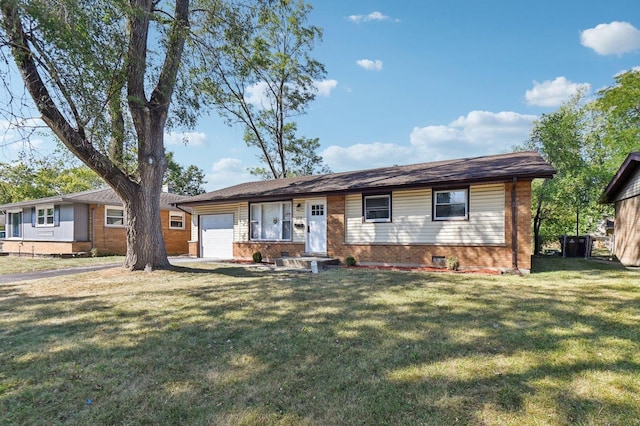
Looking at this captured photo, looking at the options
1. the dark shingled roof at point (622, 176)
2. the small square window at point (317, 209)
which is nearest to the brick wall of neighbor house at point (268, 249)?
the small square window at point (317, 209)

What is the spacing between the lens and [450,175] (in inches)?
393

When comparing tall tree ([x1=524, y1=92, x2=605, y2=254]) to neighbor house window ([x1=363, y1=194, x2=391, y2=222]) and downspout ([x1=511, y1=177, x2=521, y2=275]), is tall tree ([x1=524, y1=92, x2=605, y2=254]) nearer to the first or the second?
downspout ([x1=511, y1=177, x2=521, y2=275])

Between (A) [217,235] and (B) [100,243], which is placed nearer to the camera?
(A) [217,235]

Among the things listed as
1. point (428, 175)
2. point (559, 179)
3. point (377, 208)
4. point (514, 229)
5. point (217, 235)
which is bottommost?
point (217, 235)

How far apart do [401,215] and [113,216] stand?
16.6m

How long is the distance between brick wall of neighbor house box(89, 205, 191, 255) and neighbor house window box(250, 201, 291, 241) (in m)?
7.69

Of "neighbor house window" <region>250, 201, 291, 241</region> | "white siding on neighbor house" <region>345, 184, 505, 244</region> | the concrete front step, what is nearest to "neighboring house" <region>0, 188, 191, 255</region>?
"neighbor house window" <region>250, 201, 291, 241</region>

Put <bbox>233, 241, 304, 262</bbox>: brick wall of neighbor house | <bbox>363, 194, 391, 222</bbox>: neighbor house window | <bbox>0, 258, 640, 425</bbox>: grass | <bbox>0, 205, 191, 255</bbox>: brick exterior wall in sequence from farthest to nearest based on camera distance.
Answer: <bbox>0, 205, 191, 255</bbox>: brick exterior wall → <bbox>233, 241, 304, 262</bbox>: brick wall of neighbor house → <bbox>363, 194, 391, 222</bbox>: neighbor house window → <bbox>0, 258, 640, 425</bbox>: grass

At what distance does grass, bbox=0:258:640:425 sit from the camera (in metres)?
2.64

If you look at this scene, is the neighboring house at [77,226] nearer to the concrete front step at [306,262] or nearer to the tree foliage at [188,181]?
the concrete front step at [306,262]

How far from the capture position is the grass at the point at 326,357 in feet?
8.65

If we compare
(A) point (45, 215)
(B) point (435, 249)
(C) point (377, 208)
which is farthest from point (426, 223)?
(A) point (45, 215)

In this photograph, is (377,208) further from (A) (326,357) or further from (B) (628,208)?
(B) (628,208)

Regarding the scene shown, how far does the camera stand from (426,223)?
1050 centimetres
